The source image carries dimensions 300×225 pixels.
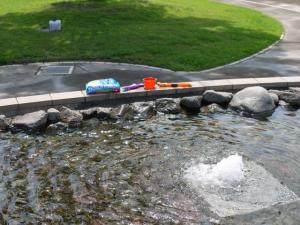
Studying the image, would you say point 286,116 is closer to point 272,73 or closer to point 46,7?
point 272,73

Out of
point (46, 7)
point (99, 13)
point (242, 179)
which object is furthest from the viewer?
point (46, 7)

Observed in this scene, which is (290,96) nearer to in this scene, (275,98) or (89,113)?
(275,98)

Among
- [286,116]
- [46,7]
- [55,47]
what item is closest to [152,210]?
[286,116]

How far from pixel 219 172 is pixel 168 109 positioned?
10.6 ft

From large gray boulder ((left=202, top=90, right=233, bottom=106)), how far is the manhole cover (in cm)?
400

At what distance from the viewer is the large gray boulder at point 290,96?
11.9 metres

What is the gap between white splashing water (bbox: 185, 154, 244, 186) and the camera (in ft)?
27.4

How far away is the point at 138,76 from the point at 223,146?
Result: 14.2 ft

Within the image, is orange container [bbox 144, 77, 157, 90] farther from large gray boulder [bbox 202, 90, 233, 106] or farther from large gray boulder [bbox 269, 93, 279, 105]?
large gray boulder [bbox 269, 93, 279, 105]

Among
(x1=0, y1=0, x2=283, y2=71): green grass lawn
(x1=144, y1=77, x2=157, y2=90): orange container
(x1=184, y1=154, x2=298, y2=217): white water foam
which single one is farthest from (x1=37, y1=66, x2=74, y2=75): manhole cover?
(x1=184, y1=154, x2=298, y2=217): white water foam

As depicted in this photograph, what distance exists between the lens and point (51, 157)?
9.24m

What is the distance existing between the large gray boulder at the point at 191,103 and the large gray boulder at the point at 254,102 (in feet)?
2.53

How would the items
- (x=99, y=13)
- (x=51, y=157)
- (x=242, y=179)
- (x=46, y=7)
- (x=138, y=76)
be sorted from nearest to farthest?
1. (x=242, y=179)
2. (x=51, y=157)
3. (x=138, y=76)
4. (x=99, y=13)
5. (x=46, y=7)

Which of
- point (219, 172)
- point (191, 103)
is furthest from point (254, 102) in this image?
point (219, 172)
